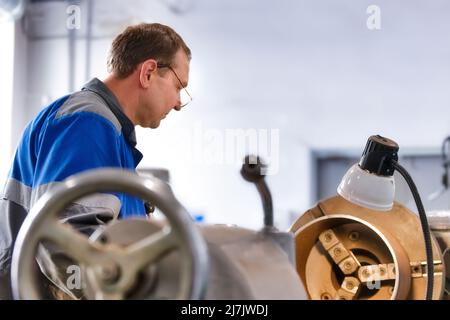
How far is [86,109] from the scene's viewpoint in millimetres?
1453

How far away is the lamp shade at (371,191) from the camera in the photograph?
49.6 inches

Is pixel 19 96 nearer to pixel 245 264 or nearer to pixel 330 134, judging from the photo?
pixel 330 134

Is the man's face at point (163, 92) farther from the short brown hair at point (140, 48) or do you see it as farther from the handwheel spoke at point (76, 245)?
the handwheel spoke at point (76, 245)

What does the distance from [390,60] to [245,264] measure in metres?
4.04

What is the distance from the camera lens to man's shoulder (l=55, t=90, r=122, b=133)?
1444 mm

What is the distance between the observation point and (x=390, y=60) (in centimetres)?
470

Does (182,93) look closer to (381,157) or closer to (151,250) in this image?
(381,157)

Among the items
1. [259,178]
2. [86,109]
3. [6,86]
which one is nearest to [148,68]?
[86,109]

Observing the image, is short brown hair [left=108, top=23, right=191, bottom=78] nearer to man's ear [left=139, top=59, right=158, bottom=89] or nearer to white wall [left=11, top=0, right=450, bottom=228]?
man's ear [left=139, top=59, right=158, bottom=89]

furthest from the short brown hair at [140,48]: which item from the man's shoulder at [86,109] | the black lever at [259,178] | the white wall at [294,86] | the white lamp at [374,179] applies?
the white wall at [294,86]

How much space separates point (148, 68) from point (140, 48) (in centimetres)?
6

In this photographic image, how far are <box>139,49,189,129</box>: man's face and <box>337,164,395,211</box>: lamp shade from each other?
75 centimetres

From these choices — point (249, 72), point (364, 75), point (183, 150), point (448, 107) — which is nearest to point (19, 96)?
point (183, 150)

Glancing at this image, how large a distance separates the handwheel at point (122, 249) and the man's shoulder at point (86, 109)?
0.70m
